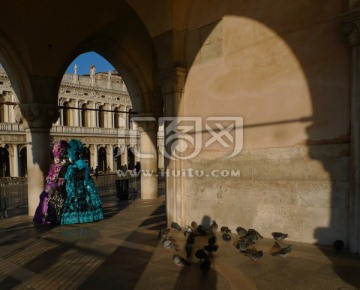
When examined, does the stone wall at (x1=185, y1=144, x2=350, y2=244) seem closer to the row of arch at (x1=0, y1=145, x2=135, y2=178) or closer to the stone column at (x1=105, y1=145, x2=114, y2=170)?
the row of arch at (x1=0, y1=145, x2=135, y2=178)

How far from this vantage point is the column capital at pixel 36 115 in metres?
→ 9.07

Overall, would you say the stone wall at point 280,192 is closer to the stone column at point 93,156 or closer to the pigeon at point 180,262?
the pigeon at point 180,262

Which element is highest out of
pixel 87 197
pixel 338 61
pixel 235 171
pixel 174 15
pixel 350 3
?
pixel 174 15

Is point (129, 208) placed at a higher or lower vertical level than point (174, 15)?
lower

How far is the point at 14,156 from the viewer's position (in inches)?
1341

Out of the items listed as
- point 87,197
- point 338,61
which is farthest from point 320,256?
point 87,197

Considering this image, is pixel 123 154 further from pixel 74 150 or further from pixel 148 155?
pixel 74 150

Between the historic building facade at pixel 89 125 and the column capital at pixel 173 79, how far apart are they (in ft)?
91.7

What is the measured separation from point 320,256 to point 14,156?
34.6 meters

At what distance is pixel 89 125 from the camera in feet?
136

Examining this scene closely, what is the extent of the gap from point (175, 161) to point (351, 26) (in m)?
Result: 3.96

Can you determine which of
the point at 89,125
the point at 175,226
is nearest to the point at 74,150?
the point at 175,226

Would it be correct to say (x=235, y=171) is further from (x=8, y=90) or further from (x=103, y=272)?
(x=8, y=90)

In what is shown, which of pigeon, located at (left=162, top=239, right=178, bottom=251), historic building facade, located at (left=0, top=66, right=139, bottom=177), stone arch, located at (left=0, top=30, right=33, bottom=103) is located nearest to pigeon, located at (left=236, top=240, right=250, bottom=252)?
pigeon, located at (left=162, top=239, right=178, bottom=251)
